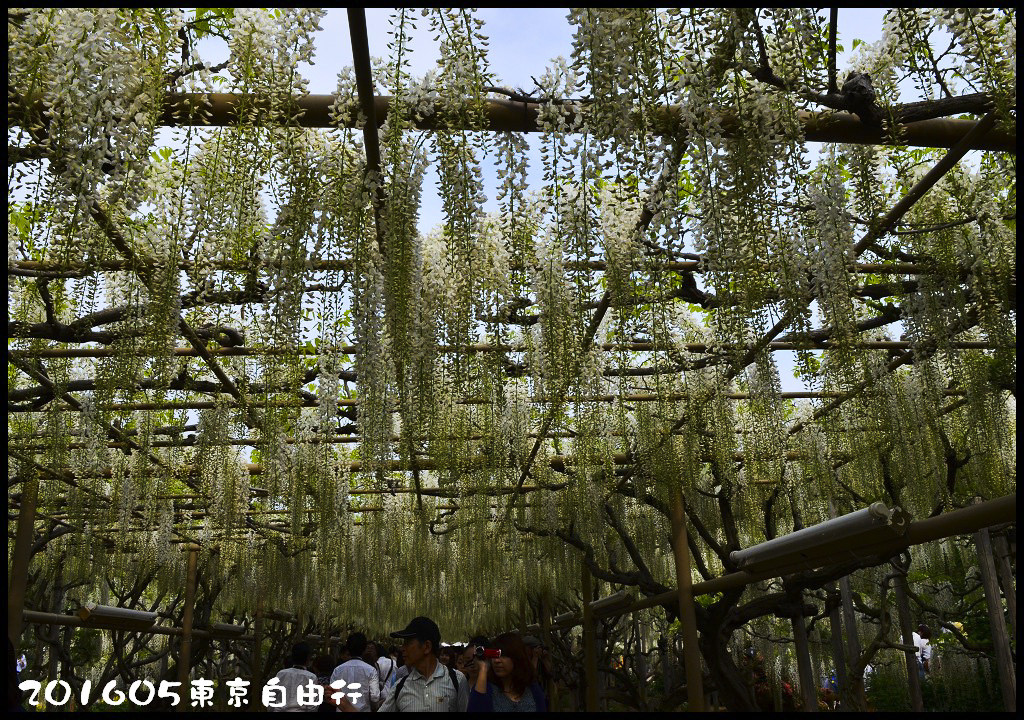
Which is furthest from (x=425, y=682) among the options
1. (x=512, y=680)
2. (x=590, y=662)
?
(x=590, y=662)

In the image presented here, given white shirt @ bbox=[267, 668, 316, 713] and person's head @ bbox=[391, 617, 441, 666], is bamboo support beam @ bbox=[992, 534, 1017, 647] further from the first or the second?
person's head @ bbox=[391, 617, 441, 666]

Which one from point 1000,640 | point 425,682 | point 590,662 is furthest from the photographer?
point 590,662

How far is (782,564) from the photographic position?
4617 millimetres

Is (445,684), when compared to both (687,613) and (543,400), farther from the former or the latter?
(543,400)

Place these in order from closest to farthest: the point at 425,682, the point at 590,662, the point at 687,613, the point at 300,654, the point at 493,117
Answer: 1. the point at 493,117
2. the point at 425,682
3. the point at 300,654
4. the point at 687,613
5. the point at 590,662

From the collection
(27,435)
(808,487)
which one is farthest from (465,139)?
(808,487)

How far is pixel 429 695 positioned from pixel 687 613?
312 centimetres

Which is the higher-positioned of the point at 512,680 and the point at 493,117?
the point at 493,117

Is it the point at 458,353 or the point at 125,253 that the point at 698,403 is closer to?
the point at 458,353

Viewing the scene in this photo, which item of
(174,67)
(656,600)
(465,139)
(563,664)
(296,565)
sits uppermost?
(174,67)

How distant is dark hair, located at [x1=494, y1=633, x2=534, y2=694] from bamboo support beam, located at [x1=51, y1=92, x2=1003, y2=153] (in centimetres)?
271

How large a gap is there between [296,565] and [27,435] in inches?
318

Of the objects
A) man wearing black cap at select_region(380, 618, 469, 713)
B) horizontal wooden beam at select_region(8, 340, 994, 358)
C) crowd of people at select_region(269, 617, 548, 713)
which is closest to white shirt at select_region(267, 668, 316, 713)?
crowd of people at select_region(269, 617, 548, 713)

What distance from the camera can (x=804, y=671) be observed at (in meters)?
6.98
